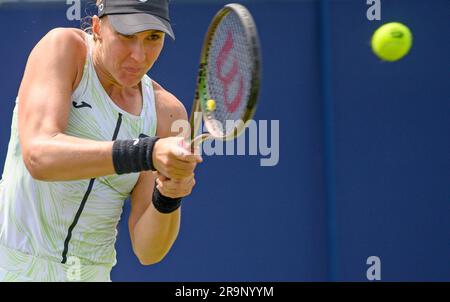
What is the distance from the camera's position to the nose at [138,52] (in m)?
2.29

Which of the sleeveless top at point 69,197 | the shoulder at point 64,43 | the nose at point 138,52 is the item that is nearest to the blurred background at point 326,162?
the sleeveless top at point 69,197

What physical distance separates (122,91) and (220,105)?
38cm

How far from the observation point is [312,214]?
4.39m

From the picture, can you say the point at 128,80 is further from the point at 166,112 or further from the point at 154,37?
the point at 166,112

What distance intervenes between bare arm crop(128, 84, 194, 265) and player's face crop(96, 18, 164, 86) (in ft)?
1.02

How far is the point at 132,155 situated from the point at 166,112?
0.60m

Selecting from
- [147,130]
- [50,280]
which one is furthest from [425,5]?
[50,280]

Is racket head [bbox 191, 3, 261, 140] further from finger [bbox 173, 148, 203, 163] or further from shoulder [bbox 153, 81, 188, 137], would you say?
shoulder [bbox 153, 81, 188, 137]

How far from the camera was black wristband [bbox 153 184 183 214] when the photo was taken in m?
2.46

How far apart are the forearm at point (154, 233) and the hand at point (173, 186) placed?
153mm

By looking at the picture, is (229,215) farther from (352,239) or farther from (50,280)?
(50,280)

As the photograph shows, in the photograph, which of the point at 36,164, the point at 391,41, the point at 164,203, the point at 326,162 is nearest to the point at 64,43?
the point at 36,164

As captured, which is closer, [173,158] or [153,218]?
[173,158]

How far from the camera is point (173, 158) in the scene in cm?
206
